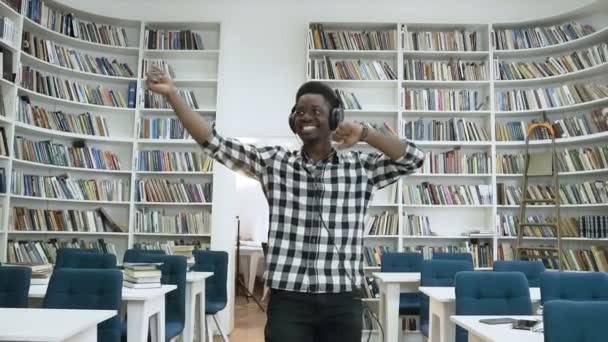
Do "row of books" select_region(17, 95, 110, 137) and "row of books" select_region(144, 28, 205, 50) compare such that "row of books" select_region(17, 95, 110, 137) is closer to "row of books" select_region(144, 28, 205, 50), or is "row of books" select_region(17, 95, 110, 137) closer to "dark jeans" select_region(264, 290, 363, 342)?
"row of books" select_region(144, 28, 205, 50)

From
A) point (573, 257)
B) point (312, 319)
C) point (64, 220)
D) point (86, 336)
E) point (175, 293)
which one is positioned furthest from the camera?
point (64, 220)

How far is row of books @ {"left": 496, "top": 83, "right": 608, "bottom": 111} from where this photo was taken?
528 centimetres

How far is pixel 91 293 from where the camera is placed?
265 centimetres

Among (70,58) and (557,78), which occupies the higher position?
(70,58)

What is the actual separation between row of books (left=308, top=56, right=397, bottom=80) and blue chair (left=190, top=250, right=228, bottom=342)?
2.30 metres

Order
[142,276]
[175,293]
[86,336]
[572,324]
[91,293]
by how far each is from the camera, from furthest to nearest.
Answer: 1. [175,293]
2. [142,276]
3. [91,293]
4. [86,336]
5. [572,324]

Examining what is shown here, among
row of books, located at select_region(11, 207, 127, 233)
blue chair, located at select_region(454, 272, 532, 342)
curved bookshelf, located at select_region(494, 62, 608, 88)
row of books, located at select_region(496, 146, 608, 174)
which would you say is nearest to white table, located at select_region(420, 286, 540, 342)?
blue chair, located at select_region(454, 272, 532, 342)

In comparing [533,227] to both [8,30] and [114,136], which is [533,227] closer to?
[114,136]

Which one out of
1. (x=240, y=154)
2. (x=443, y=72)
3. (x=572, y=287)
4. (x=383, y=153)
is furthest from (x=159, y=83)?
(x=443, y=72)

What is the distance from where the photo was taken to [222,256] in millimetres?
4629

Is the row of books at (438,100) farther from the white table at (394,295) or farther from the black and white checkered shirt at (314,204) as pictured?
the black and white checkered shirt at (314,204)

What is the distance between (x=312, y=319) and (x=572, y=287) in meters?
2.04

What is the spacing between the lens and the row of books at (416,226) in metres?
5.68

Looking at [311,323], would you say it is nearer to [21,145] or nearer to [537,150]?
[21,145]
